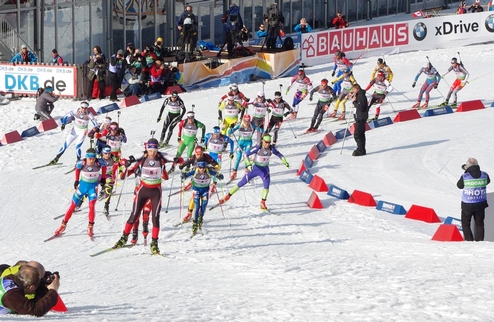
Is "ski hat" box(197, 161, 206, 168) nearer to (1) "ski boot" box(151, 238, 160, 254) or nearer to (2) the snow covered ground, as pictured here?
(2) the snow covered ground

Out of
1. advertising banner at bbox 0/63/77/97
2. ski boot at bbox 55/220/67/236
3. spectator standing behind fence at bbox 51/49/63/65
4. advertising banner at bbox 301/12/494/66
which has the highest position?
advertising banner at bbox 301/12/494/66

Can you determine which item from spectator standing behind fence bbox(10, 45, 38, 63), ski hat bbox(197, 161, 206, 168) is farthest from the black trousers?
spectator standing behind fence bbox(10, 45, 38, 63)

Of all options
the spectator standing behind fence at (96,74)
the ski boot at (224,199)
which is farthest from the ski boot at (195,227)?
the spectator standing behind fence at (96,74)

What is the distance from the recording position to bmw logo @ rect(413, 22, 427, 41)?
40.2 metres

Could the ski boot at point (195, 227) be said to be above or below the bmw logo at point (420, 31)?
below

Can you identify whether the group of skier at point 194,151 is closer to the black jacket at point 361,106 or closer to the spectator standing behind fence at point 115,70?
the black jacket at point 361,106

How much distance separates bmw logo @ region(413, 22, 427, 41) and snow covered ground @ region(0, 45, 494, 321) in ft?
32.2

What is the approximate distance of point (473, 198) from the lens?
17859mm

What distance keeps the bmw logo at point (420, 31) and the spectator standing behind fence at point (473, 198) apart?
22.9 metres

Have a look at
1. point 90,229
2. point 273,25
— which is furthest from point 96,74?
point 90,229

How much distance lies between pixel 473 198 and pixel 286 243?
135 inches

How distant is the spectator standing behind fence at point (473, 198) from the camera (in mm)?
17797

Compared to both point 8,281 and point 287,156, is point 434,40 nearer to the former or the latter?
point 287,156

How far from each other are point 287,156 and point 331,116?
4.73m
